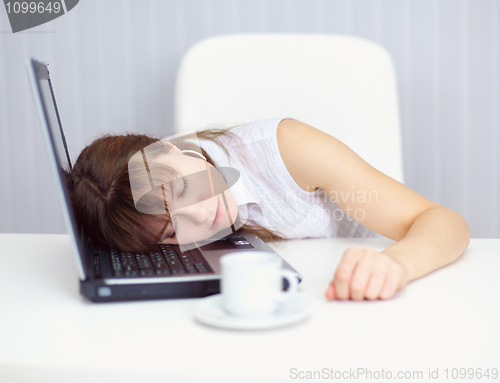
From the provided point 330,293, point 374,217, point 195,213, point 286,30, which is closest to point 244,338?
point 330,293

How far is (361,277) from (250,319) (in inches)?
6.5

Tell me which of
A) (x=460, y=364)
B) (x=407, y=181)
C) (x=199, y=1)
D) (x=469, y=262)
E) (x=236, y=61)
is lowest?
(x=407, y=181)

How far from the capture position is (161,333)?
47 centimetres

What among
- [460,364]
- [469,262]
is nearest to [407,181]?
[469,262]

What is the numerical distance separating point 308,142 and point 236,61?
478 millimetres

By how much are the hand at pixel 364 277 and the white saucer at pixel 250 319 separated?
67 mm

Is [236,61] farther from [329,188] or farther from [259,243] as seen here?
[259,243]

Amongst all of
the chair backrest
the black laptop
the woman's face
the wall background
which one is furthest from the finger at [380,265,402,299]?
the wall background

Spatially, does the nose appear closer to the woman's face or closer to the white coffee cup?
the woman's face

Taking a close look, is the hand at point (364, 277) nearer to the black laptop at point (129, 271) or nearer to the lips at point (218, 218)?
the black laptop at point (129, 271)

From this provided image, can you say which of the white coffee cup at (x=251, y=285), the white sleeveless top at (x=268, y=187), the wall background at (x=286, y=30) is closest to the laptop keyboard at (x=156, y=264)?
the white coffee cup at (x=251, y=285)

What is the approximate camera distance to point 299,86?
1364 mm

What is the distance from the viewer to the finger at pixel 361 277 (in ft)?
1.79

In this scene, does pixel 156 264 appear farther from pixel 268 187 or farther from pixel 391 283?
pixel 268 187
